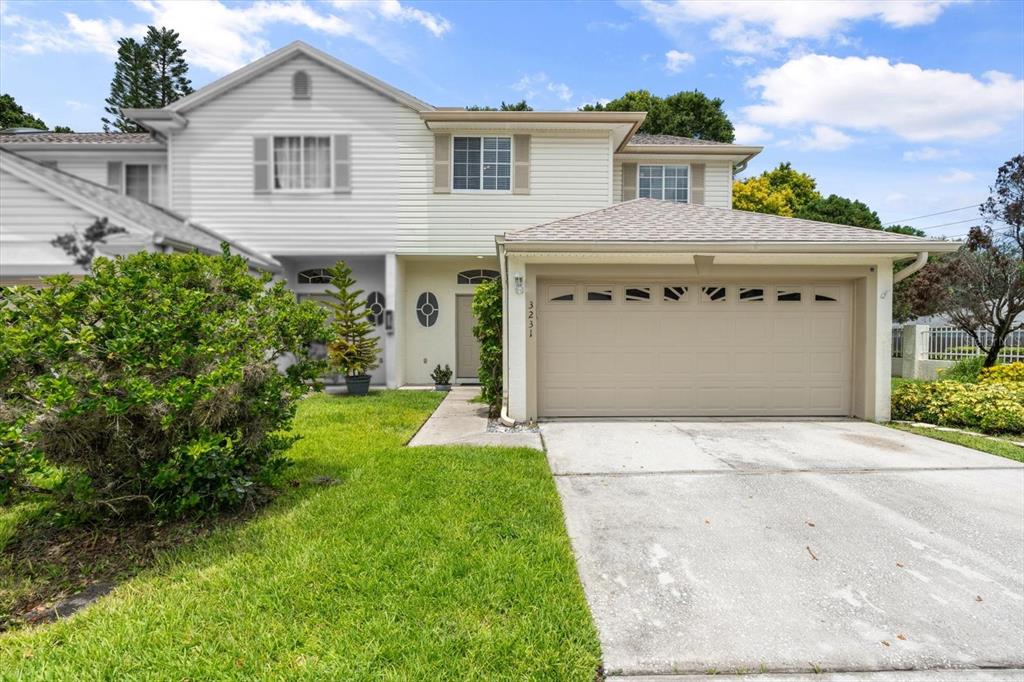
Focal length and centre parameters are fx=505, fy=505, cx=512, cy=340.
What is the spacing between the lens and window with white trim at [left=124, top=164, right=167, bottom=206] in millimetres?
12070

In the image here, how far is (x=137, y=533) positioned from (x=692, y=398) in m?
7.06

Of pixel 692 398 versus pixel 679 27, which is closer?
pixel 692 398

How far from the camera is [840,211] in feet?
82.2

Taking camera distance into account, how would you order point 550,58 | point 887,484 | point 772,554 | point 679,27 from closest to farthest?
point 772,554
point 887,484
point 679,27
point 550,58

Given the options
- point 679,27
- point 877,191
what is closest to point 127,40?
point 679,27

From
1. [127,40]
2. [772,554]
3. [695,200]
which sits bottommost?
[772,554]

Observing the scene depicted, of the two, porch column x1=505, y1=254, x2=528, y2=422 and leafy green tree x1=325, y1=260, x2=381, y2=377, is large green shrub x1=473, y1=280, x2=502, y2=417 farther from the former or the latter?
leafy green tree x1=325, y1=260, x2=381, y2=377

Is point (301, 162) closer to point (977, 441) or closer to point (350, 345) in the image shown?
point (350, 345)

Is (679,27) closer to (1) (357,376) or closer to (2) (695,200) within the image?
(2) (695,200)

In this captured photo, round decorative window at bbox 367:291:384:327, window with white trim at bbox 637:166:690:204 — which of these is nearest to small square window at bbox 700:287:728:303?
window with white trim at bbox 637:166:690:204

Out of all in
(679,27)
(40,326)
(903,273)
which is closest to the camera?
(40,326)

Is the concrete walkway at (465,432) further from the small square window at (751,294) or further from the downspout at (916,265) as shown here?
the downspout at (916,265)

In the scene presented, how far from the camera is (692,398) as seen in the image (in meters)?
7.98

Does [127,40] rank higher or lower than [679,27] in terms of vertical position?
higher
